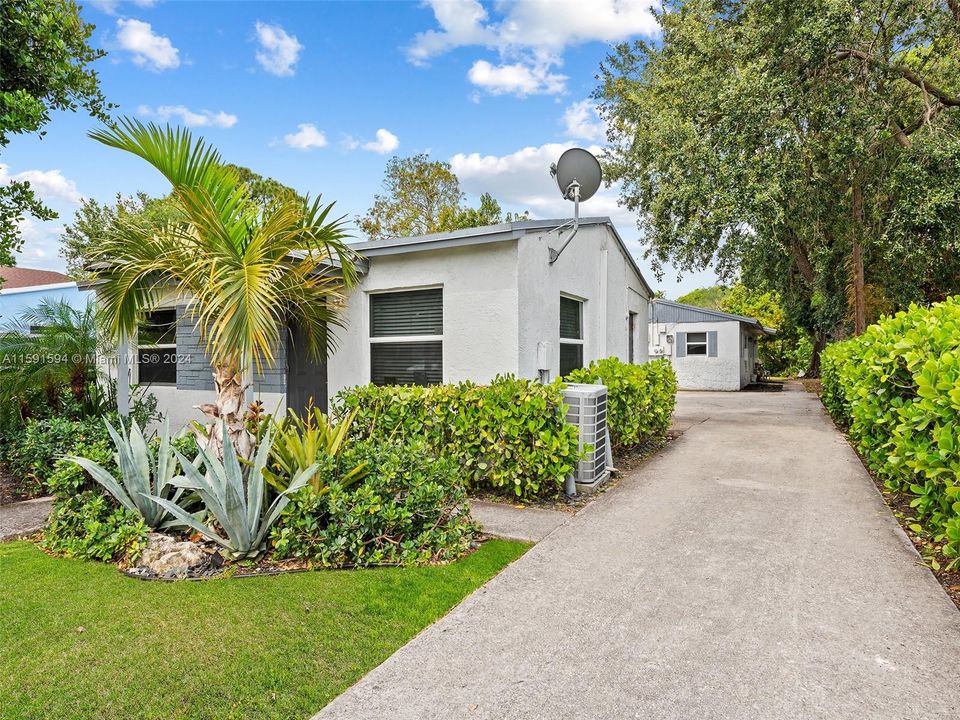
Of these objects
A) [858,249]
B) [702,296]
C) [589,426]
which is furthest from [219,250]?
[702,296]

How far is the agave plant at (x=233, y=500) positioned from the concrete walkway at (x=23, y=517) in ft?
6.14

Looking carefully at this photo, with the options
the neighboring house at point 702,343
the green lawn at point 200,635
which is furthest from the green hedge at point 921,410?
the neighboring house at point 702,343

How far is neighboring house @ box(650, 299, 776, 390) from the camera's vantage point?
21.2 metres

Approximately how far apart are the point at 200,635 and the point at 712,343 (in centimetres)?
2162

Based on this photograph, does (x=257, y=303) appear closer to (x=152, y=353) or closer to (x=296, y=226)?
(x=296, y=226)

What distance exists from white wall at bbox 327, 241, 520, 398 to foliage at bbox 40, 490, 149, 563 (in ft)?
11.3

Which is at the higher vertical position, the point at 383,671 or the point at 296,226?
the point at 296,226

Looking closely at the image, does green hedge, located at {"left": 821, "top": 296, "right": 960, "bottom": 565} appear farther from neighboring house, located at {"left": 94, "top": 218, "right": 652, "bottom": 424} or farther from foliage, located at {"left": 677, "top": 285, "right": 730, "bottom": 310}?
foliage, located at {"left": 677, "top": 285, "right": 730, "bottom": 310}

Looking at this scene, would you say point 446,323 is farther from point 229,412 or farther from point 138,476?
point 138,476

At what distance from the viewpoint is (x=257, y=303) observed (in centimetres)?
381

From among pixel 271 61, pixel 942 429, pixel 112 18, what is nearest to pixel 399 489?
→ pixel 942 429

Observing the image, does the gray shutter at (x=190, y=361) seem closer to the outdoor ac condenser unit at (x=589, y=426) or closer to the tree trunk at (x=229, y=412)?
the tree trunk at (x=229, y=412)

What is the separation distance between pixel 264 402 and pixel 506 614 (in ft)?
17.1

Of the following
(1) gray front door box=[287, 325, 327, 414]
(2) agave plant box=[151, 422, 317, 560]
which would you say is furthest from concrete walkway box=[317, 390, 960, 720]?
(1) gray front door box=[287, 325, 327, 414]
